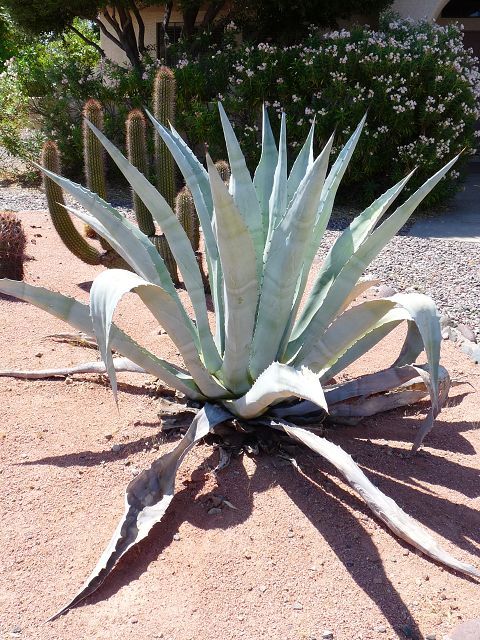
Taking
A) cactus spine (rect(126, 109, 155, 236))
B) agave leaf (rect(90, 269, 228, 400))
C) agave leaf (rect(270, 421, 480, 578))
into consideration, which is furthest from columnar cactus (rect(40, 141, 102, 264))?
agave leaf (rect(270, 421, 480, 578))

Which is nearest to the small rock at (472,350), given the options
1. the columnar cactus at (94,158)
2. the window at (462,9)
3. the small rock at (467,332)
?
the small rock at (467,332)

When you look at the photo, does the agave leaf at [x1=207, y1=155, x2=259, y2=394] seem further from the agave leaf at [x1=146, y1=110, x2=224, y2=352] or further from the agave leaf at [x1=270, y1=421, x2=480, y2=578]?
the agave leaf at [x1=270, y1=421, x2=480, y2=578]

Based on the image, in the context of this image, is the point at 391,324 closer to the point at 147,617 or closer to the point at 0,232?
the point at 147,617

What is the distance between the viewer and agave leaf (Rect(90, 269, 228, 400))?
1.89m

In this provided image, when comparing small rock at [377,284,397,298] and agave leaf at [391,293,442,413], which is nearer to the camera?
agave leaf at [391,293,442,413]

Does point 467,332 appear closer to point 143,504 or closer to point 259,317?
point 259,317

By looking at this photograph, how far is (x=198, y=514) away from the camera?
229 cm

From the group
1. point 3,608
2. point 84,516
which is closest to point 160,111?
point 84,516

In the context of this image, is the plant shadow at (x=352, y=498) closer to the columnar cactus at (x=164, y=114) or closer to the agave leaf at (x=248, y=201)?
the agave leaf at (x=248, y=201)

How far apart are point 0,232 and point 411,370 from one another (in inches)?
133

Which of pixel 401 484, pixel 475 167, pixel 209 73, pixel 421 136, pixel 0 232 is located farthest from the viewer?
pixel 475 167

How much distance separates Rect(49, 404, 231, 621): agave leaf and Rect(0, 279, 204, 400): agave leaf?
24 centimetres

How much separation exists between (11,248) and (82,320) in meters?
2.71

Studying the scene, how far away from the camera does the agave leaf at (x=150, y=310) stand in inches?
74.3
